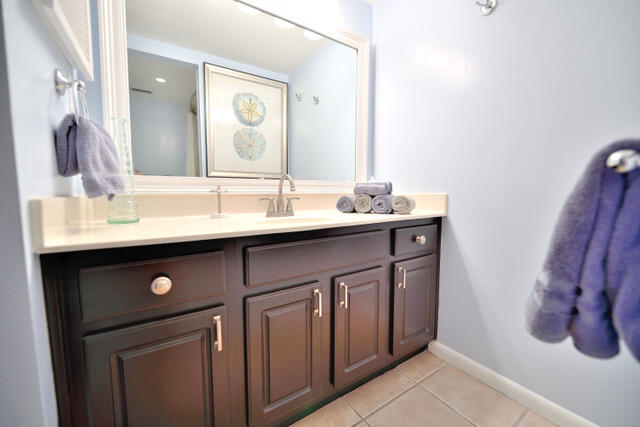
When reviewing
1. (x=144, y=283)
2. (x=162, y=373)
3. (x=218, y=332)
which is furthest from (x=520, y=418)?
(x=144, y=283)

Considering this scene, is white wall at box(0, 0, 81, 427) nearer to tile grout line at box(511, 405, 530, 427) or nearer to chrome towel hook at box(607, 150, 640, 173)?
chrome towel hook at box(607, 150, 640, 173)

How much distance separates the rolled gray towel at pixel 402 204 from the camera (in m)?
1.33

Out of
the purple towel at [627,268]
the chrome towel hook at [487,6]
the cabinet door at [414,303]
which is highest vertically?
the chrome towel hook at [487,6]

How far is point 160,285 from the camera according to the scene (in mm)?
687

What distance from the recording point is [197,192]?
1222 millimetres

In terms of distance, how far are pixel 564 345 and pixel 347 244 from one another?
0.98 metres

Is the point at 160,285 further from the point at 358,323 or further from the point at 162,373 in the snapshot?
the point at 358,323

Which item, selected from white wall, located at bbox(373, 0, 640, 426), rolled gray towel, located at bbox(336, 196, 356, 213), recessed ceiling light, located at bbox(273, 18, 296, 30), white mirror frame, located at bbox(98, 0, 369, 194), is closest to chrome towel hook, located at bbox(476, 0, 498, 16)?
white wall, located at bbox(373, 0, 640, 426)

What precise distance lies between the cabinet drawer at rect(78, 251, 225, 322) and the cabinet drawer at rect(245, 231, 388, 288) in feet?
0.38

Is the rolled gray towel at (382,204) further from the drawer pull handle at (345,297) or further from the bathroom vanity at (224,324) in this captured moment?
the drawer pull handle at (345,297)

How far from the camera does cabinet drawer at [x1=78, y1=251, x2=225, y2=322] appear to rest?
24.5 inches

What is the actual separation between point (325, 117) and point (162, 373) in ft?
4.87

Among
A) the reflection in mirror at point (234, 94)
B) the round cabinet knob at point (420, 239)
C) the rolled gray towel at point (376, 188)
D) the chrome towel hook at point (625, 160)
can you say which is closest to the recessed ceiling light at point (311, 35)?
the reflection in mirror at point (234, 94)

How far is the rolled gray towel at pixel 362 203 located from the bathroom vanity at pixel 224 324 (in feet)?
0.80
